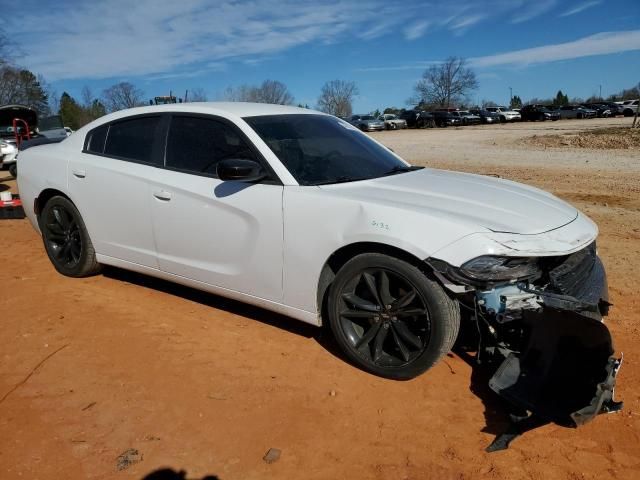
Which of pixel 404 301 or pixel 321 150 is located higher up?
pixel 321 150

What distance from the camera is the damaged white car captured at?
2900mm

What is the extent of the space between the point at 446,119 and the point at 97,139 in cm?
4667

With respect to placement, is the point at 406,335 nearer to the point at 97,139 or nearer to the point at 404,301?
the point at 404,301

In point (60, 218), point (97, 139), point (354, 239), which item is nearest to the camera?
point (354, 239)

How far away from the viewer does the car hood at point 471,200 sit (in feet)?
10.1

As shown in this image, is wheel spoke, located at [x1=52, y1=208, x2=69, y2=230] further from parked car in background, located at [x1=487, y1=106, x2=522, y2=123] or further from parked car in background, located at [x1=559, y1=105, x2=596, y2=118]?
parked car in background, located at [x1=559, y1=105, x2=596, y2=118]

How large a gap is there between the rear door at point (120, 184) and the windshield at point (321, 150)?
1.01m

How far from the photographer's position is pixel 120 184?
4395 millimetres

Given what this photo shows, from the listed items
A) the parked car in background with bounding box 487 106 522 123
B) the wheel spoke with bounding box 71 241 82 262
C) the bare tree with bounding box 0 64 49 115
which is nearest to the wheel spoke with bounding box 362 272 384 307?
the wheel spoke with bounding box 71 241 82 262

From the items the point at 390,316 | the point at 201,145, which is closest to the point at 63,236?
Result: the point at 201,145

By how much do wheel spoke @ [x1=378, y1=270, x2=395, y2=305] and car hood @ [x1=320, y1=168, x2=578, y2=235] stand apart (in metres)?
0.42

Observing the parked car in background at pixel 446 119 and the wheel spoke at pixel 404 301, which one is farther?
the parked car in background at pixel 446 119

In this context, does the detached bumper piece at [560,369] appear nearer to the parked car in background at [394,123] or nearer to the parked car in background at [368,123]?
the parked car in background at [368,123]

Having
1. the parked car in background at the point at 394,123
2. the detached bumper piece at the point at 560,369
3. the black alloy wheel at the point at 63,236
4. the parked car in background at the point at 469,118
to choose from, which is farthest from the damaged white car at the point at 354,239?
the parked car in background at the point at 469,118
